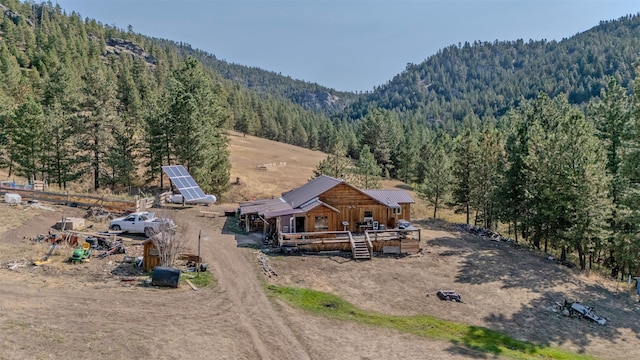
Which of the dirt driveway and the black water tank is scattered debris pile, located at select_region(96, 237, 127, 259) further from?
the black water tank

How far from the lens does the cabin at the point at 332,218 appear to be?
30.8 metres

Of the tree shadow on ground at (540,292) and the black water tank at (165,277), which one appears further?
the tree shadow on ground at (540,292)

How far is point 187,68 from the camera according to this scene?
47375 millimetres

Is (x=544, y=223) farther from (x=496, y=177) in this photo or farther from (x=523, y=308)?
(x=523, y=308)

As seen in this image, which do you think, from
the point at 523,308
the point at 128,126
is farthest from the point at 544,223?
the point at 128,126

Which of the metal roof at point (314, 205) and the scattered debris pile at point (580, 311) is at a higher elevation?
the metal roof at point (314, 205)

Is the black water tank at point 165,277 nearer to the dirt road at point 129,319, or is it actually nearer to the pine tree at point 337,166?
the dirt road at point 129,319

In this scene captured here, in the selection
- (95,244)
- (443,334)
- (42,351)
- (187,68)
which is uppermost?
(187,68)

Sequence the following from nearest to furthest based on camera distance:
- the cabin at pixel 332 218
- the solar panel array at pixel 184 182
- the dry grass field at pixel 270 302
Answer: the dry grass field at pixel 270 302 → the cabin at pixel 332 218 → the solar panel array at pixel 184 182

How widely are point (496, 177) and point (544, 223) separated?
6.00m

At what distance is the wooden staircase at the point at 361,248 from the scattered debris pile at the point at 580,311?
11.7 m

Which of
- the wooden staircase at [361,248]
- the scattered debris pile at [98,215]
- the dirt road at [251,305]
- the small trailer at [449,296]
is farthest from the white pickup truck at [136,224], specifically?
the small trailer at [449,296]

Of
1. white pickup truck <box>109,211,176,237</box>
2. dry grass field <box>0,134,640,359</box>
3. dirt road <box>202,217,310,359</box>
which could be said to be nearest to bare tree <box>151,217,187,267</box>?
dry grass field <box>0,134,640,359</box>

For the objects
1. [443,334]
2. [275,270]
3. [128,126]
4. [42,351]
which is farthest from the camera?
[128,126]
